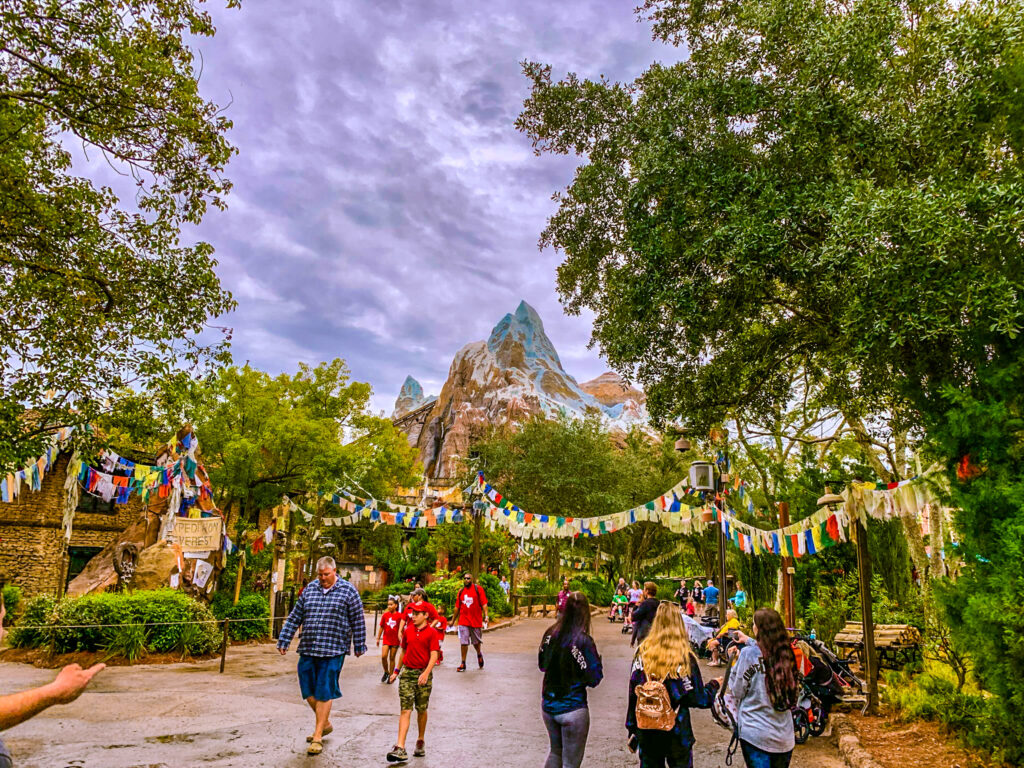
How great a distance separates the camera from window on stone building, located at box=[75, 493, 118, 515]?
81.5ft

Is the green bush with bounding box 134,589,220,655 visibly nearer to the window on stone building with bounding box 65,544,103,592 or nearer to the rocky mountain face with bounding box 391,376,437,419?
the window on stone building with bounding box 65,544,103,592

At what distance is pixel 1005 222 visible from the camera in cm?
603

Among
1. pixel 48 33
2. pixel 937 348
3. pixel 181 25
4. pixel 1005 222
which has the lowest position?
pixel 937 348

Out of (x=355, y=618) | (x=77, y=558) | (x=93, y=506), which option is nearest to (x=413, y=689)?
(x=355, y=618)

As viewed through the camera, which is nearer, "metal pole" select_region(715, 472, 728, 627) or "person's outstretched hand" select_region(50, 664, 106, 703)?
"person's outstretched hand" select_region(50, 664, 106, 703)

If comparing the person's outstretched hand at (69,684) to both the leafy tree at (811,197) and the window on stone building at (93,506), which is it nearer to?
the leafy tree at (811,197)

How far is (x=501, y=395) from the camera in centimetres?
7756

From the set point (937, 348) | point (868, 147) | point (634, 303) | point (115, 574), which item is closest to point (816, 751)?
point (937, 348)

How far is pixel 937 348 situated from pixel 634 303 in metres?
3.75

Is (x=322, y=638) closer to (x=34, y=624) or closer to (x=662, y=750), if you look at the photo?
(x=662, y=750)

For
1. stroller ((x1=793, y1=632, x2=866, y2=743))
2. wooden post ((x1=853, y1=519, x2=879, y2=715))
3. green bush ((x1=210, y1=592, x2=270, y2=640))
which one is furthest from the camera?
green bush ((x1=210, y1=592, x2=270, y2=640))

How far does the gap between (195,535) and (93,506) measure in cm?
1250

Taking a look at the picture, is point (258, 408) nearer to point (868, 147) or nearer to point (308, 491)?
point (308, 491)

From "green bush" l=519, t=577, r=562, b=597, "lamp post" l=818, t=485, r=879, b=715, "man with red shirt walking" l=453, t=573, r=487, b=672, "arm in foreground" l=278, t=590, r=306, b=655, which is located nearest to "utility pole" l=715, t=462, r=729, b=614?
"lamp post" l=818, t=485, r=879, b=715
